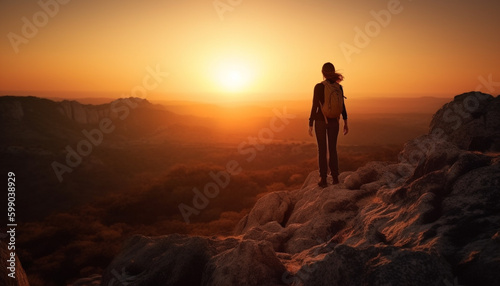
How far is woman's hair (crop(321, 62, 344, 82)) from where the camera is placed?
8.34 metres

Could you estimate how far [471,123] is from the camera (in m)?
9.41

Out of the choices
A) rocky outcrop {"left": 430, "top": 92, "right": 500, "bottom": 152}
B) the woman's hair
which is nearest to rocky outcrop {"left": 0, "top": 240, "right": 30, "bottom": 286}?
the woman's hair

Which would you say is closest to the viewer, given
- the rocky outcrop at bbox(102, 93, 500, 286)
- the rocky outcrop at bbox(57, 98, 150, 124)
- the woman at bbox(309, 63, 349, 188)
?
the rocky outcrop at bbox(102, 93, 500, 286)

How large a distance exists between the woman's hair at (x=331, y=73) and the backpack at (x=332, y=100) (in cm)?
15

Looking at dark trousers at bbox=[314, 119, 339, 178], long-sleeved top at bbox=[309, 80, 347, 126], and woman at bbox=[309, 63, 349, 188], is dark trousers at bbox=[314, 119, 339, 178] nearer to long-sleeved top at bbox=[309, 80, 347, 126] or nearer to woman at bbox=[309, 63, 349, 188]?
woman at bbox=[309, 63, 349, 188]

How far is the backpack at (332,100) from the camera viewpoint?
325 inches

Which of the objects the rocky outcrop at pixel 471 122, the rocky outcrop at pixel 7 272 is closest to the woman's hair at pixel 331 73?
the rocky outcrop at pixel 471 122

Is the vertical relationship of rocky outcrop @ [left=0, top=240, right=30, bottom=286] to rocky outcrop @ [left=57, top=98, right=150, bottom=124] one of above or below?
below

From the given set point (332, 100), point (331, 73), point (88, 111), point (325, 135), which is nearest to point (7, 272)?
point (325, 135)

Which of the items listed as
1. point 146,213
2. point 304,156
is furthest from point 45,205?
point 304,156

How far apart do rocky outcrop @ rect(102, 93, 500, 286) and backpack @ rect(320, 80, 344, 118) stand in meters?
2.27

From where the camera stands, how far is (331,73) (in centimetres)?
836

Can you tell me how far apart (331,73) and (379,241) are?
16.7ft

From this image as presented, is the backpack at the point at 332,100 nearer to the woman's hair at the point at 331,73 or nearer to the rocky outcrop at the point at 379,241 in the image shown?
the woman's hair at the point at 331,73
